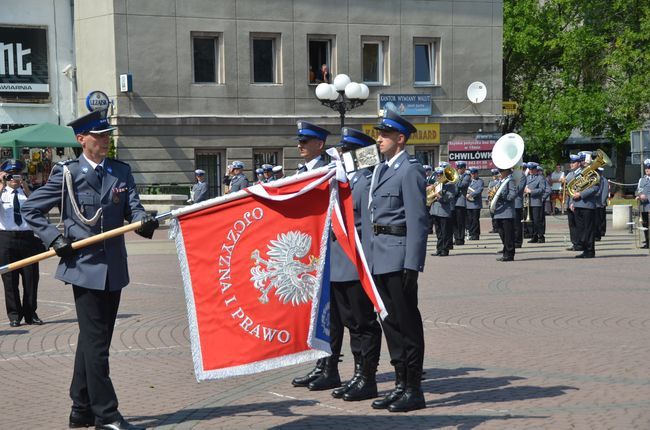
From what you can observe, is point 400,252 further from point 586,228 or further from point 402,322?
point 586,228

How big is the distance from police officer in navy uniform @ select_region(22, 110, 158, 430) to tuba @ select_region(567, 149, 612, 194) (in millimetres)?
16019

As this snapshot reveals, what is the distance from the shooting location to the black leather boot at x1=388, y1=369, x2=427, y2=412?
25.3 feet

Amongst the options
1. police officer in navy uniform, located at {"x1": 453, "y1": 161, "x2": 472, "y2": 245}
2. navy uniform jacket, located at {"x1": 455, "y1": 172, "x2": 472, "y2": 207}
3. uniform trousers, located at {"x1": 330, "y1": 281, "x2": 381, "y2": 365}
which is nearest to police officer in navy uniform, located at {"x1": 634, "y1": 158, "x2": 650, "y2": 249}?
police officer in navy uniform, located at {"x1": 453, "y1": 161, "x2": 472, "y2": 245}

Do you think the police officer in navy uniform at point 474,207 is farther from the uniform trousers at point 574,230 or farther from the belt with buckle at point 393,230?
the belt with buckle at point 393,230

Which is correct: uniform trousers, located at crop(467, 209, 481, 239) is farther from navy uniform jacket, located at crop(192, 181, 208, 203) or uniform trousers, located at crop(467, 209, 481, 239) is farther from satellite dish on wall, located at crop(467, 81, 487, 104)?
satellite dish on wall, located at crop(467, 81, 487, 104)

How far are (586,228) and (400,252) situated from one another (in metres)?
14.2

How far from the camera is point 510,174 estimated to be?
72.3 ft

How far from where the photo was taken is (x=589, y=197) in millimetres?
22016

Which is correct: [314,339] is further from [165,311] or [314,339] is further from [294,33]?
[294,33]

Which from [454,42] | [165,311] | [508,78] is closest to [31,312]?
[165,311]

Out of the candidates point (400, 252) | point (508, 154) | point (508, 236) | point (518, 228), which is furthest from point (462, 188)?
point (400, 252)

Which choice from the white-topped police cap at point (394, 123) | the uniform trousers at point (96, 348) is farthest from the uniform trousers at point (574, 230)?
the uniform trousers at point (96, 348)

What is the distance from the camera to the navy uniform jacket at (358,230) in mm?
8250

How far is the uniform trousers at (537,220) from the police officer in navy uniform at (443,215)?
2.54 m
